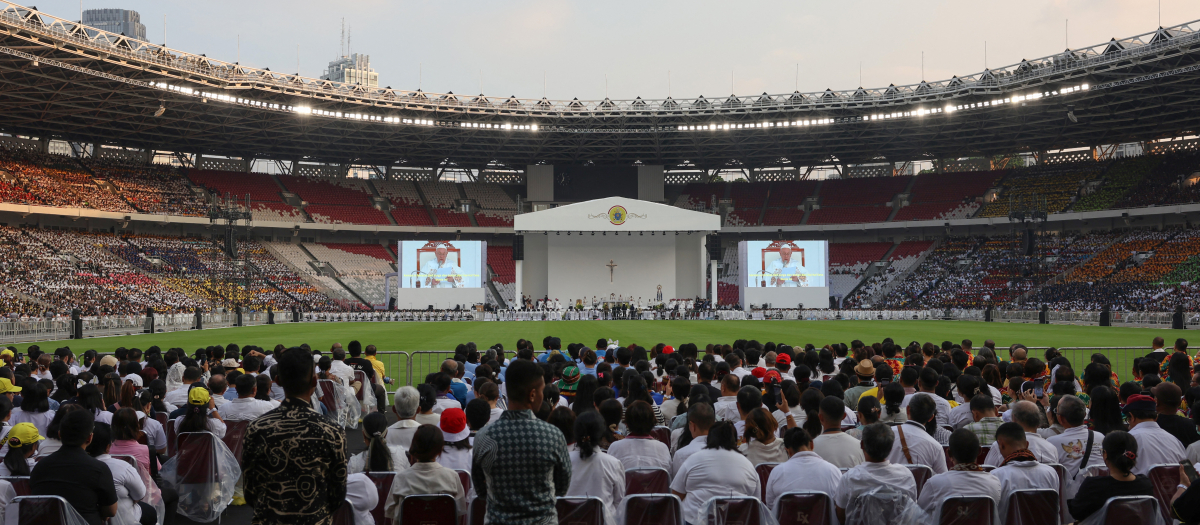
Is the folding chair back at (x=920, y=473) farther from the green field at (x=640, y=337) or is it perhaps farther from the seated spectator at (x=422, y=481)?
the green field at (x=640, y=337)

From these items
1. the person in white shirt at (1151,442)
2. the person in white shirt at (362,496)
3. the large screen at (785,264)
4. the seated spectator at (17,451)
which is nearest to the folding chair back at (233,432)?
the seated spectator at (17,451)

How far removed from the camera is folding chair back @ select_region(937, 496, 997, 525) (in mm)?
4824

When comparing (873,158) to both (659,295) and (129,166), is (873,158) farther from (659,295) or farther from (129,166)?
(129,166)

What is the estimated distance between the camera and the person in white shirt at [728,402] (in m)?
7.72

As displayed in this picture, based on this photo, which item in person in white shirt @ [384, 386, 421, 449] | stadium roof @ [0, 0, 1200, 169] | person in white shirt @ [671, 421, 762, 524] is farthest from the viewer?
stadium roof @ [0, 0, 1200, 169]

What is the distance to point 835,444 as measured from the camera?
5938 mm

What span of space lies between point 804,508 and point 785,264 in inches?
1754

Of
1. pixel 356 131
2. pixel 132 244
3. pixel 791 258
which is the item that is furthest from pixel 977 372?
pixel 132 244

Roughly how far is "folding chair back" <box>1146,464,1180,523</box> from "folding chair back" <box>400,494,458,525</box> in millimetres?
5126

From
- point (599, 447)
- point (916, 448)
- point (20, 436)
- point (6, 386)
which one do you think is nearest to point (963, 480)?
point (916, 448)

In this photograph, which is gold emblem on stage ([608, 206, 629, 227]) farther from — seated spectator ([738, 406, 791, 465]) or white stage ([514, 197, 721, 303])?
seated spectator ([738, 406, 791, 465])

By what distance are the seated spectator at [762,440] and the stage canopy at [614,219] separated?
148 feet

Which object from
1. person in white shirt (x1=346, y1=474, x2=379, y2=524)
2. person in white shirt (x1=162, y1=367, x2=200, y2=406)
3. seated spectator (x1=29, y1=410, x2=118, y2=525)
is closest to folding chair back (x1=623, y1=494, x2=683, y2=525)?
person in white shirt (x1=346, y1=474, x2=379, y2=524)

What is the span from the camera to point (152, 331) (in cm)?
3459
